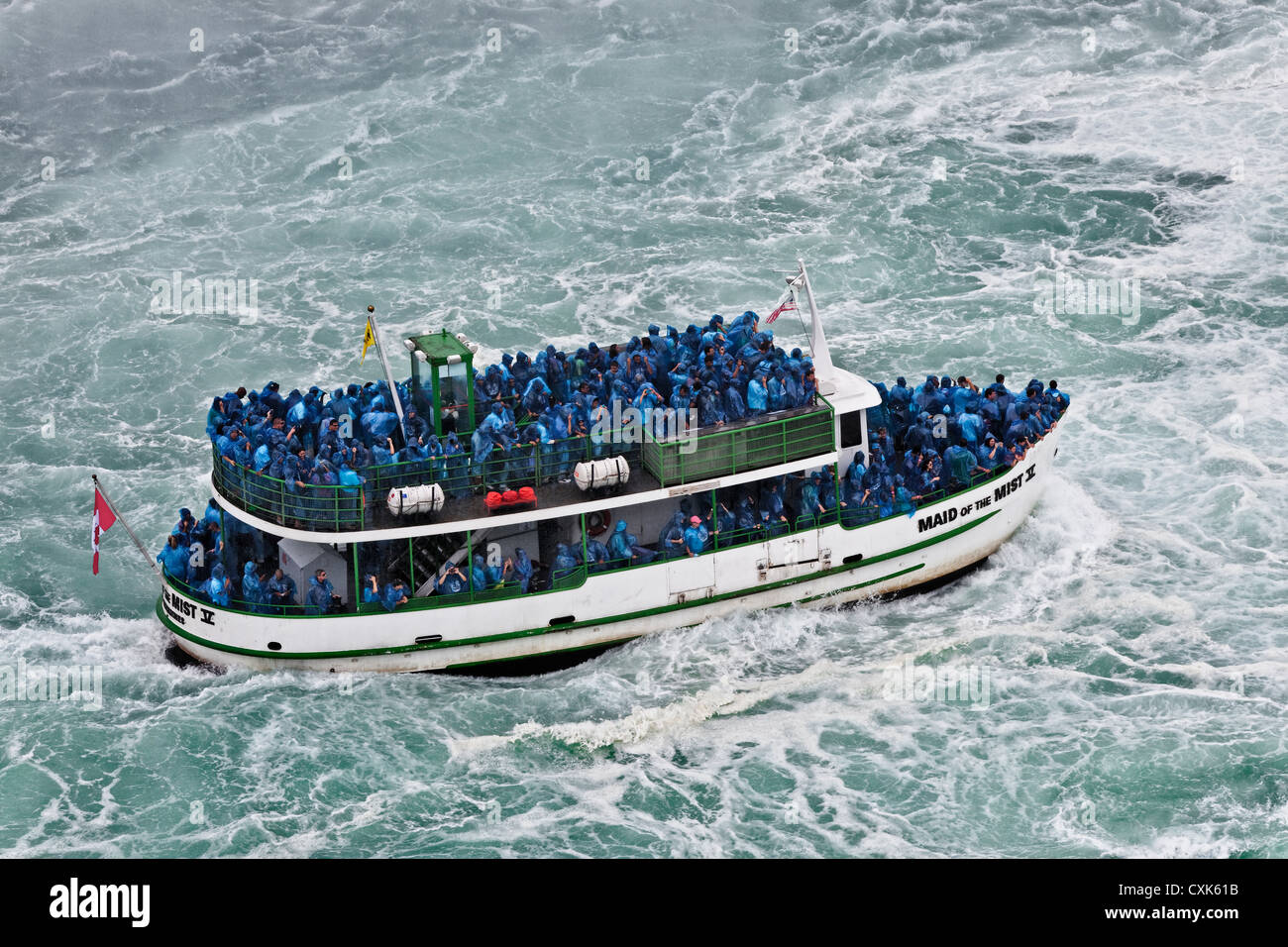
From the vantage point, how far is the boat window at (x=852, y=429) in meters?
32.2

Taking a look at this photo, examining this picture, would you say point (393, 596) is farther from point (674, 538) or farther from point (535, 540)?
point (674, 538)

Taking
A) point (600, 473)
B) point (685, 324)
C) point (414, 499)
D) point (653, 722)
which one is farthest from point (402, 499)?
point (685, 324)

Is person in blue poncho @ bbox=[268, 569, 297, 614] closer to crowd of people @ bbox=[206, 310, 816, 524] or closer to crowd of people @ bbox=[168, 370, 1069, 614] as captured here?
crowd of people @ bbox=[168, 370, 1069, 614]

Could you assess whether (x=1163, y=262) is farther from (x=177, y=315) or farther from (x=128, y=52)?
(x=128, y=52)

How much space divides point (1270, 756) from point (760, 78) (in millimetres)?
31806

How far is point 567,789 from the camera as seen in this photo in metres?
28.4

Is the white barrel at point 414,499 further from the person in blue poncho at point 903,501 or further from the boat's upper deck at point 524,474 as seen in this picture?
the person in blue poncho at point 903,501

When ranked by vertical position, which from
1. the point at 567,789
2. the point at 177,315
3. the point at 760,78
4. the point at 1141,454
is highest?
the point at 760,78

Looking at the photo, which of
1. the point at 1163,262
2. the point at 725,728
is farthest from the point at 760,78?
the point at 725,728

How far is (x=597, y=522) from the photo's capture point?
104 ft

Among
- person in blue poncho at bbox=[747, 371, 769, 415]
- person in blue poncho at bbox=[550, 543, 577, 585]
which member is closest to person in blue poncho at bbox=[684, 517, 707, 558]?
person in blue poncho at bbox=[550, 543, 577, 585]

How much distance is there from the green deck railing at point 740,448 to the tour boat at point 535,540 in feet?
0.08

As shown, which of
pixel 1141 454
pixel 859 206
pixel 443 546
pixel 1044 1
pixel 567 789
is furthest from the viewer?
pixel 1044 1

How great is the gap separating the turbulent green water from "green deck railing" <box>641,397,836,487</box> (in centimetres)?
278
